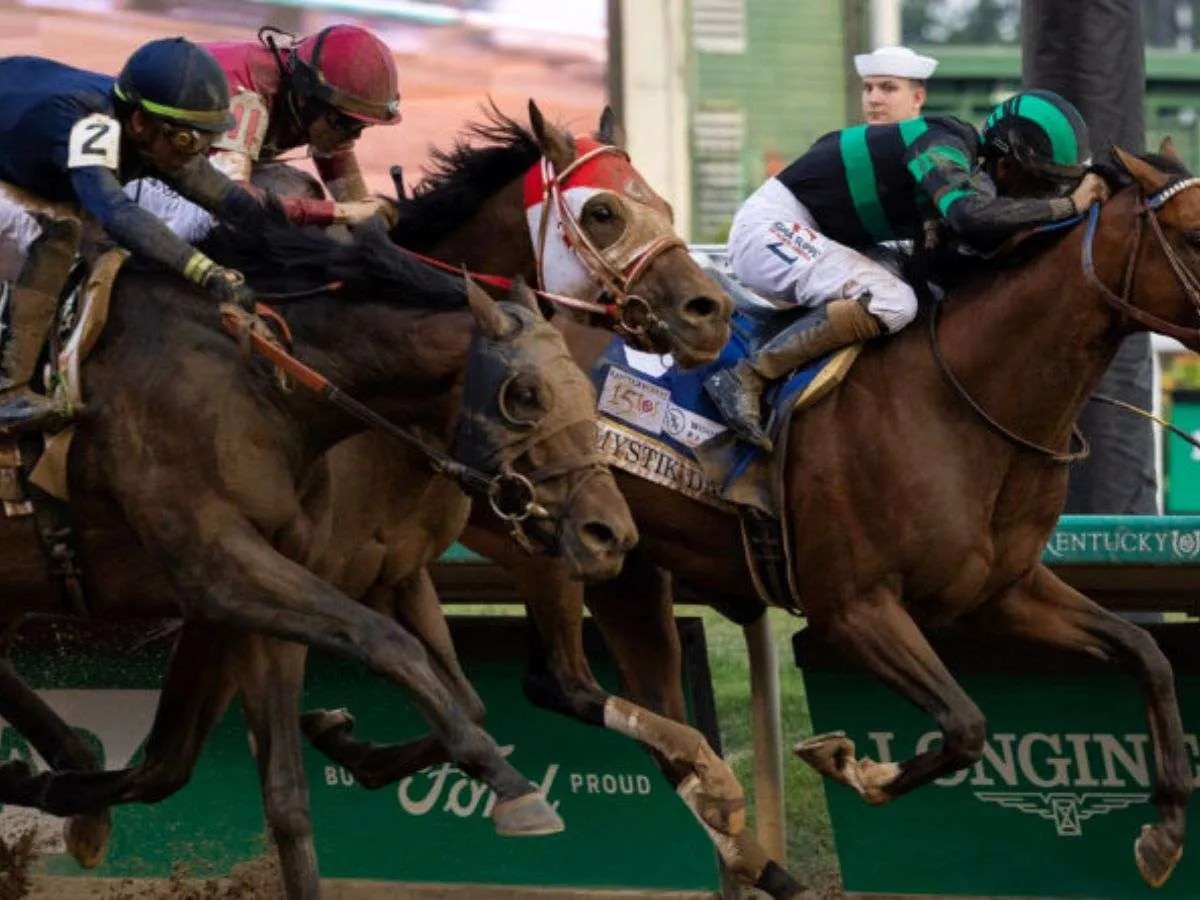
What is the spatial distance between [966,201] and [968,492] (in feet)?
2.43

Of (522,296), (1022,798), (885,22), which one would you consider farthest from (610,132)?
(885,22)

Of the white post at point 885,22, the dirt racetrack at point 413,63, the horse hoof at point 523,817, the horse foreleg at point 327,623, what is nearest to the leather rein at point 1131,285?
the horse foreleg at point 327,623

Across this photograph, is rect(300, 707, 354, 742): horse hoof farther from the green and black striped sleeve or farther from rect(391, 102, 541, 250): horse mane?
the green and black striped sleeve

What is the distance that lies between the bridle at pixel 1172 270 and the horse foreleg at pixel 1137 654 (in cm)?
74

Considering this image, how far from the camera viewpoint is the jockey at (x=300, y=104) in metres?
6.86

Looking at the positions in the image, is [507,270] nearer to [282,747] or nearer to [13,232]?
[13,232]

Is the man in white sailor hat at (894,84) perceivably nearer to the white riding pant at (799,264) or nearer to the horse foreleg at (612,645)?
the white riding pant at (799,264)

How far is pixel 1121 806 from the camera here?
7.60m

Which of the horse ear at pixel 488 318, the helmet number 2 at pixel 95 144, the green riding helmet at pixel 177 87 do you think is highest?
the green riding helmet at pixel 177 87

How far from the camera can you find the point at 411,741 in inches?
288

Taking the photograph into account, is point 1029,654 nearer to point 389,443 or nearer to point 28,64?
point 389,443

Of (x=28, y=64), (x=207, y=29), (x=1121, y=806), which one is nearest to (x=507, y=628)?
(x=1121, y=806)

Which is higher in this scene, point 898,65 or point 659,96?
point 898,65

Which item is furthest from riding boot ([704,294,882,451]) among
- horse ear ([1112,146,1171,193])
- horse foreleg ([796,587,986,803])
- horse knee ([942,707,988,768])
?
horse knee ([942,707,988,768])
